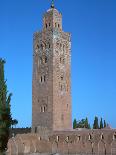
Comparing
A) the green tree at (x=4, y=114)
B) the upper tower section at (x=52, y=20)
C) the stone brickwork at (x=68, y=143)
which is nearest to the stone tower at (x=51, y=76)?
the upper tower section at (x=52, y=20)

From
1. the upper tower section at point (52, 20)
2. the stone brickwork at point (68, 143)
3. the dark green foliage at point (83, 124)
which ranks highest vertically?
the upper tower section at point (52, 20)

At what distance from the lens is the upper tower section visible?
41.9 metres

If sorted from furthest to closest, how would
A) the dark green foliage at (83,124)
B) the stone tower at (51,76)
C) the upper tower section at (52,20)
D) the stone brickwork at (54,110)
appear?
the dark green foliage at (83,124), the upper tower section at (52,20), the stone tower at (51,76), the stone brickwork at (54,110)

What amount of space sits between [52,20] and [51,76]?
579 cm

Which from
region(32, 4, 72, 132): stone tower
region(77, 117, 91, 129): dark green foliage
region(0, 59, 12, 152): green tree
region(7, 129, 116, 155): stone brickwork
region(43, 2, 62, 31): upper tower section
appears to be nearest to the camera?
region(0, 59, 12, 152): green tree

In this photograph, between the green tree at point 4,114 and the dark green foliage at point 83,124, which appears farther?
the dark green foliage at point 83,124

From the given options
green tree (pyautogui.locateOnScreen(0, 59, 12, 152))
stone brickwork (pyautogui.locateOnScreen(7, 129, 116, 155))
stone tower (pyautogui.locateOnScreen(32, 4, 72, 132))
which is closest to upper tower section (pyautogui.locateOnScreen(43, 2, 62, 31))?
stone tower (pyautogui.locateOnScreen(32, 4, 72, 132))

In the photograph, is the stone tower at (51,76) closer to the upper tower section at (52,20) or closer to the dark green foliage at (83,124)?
the upper tower section at (52,20)

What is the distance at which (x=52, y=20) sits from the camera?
137 ft

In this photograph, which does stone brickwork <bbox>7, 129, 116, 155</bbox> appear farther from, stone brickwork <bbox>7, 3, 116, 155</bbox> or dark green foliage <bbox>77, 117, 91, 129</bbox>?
dark green foliage <bbox>77, 117, 91, 129</bbox>

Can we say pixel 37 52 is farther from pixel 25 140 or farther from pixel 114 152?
pixel 114 152

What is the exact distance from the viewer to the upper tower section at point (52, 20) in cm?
4191

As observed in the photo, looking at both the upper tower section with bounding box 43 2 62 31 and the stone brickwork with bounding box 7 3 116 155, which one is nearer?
the stone brickwork with bounding box 7 3 116 155

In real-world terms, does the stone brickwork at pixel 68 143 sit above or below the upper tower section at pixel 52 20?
below
